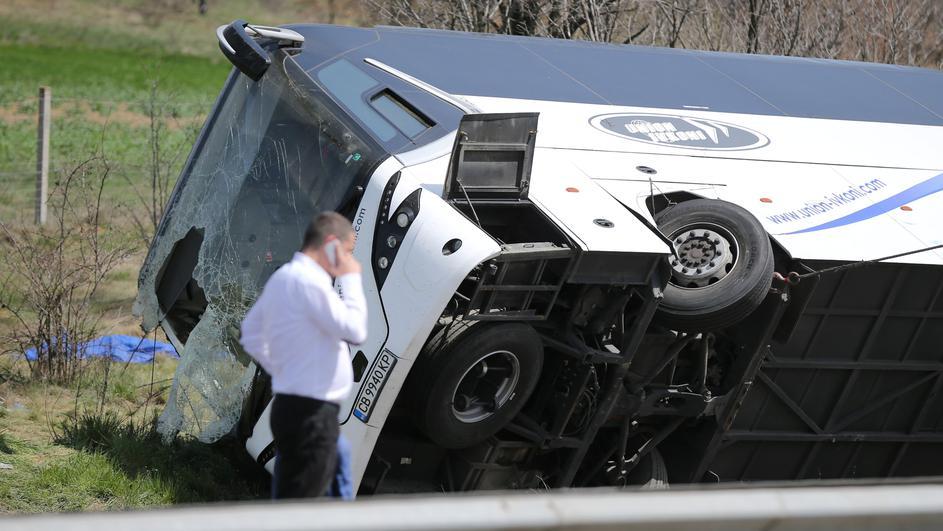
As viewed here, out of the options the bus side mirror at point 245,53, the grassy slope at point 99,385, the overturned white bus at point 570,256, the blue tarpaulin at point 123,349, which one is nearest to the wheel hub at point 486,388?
the overturned white bus at point 570,256

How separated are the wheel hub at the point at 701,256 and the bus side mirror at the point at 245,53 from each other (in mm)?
2945

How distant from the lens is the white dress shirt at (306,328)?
432cm

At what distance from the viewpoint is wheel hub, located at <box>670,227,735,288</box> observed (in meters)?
6.38

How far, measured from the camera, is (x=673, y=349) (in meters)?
6.66

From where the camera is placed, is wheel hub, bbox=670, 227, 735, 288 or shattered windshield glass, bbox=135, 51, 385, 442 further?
shattered windshield glass, bbox=135, 51, 385, 442

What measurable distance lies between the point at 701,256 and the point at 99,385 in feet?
15.9

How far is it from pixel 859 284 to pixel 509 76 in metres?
A: 2.58

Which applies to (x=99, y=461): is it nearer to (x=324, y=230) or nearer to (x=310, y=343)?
(x=310, y=343)

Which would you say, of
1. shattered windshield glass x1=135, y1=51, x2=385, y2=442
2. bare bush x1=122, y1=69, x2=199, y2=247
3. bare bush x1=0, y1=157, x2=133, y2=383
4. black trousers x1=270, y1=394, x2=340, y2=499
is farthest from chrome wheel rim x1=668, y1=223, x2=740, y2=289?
bare bush x1=122, y1=69, x2=199, y2=247

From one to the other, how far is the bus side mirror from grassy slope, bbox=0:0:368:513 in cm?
243

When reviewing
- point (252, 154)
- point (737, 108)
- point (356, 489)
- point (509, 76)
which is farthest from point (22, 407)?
point (737, 108)

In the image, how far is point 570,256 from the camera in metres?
5.88

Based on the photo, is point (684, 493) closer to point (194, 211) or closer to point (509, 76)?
point (509, 76)

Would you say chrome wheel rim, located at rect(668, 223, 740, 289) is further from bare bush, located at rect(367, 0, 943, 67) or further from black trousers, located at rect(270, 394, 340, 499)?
bare bush, located at rect(367, 0, 943, 67)
